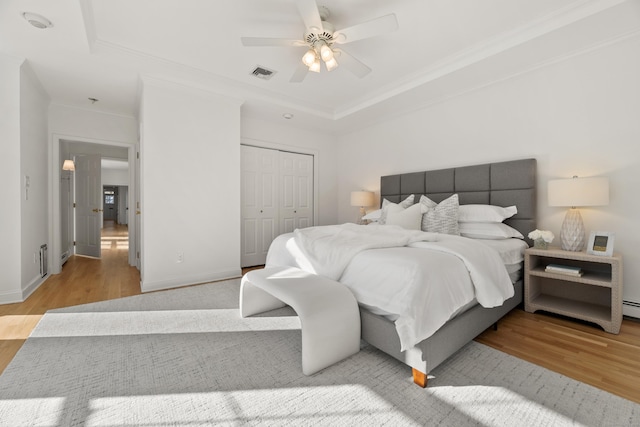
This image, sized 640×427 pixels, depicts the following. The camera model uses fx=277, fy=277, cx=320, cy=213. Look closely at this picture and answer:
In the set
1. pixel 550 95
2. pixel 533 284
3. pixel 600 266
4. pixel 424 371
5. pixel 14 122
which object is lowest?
pixel 424 371

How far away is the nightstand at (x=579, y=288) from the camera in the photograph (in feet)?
7.23

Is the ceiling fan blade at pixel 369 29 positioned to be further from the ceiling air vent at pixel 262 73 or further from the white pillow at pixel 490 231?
the white pillow at pixel 490 231

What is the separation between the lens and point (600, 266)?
2.59 m

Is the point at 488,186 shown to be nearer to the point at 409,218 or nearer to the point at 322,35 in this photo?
the point at 409,218

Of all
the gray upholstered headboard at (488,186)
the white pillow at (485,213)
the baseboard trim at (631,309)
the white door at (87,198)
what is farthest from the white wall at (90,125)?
the baseboard trim at (631,309)

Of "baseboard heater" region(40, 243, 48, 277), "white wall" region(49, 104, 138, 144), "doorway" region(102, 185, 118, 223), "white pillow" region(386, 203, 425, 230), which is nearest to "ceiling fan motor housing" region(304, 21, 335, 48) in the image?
"white pillow" region(386, 203, 425, 230)

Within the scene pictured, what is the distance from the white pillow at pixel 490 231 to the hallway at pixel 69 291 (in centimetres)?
391

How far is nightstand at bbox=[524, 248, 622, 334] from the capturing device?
2.21m

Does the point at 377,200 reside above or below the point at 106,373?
above

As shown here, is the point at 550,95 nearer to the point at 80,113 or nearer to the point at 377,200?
the point at 377,200

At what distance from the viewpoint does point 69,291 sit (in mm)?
3295

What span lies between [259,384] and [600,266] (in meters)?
3.17

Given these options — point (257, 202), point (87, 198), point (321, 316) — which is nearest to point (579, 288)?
point (321, 316)

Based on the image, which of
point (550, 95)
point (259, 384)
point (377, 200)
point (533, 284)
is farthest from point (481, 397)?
point (377, 200)
